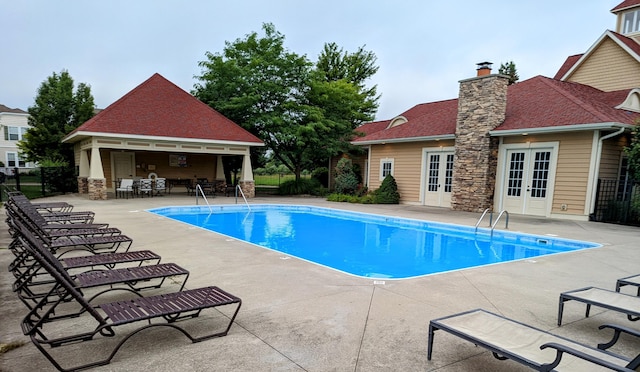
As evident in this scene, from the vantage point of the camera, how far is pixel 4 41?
709 inches

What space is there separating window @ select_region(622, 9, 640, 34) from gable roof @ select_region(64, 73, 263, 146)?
1937 centimetres

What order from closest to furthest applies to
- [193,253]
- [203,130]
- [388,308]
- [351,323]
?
[351,323], [388,308], [193,253], [203,130]

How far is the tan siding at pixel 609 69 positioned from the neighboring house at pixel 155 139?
54.1 feet

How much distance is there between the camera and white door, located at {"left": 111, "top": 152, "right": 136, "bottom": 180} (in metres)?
19.9

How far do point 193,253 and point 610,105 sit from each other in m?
15.5

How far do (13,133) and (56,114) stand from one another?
19.6m

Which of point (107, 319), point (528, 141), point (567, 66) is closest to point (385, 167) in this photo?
point (528, 141)

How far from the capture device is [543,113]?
12.9 metres

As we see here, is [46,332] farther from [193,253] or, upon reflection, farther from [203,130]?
[203,130]

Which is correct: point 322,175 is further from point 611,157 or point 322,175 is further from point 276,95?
point 611,157

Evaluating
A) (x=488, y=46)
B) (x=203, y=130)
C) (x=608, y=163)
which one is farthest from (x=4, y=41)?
(x=488, y=46)

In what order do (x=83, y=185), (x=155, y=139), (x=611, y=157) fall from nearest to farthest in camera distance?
(x=611, y=157) → (x=155, y=139) → (x=83, y=185)

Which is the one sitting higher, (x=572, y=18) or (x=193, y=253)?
(x=572, y=18)

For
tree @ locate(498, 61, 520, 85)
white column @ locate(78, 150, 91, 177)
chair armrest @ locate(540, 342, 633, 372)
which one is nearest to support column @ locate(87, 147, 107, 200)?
white column @ locate(78, 150, 91, 177)
